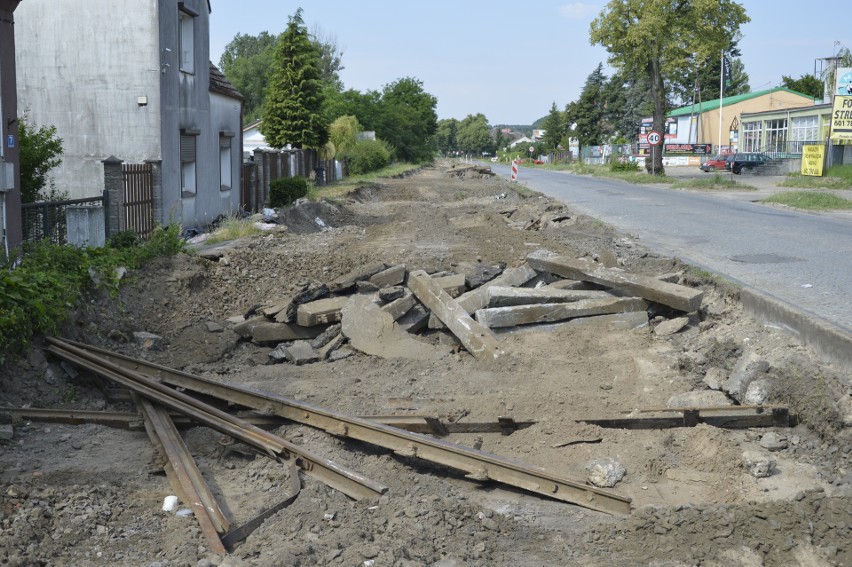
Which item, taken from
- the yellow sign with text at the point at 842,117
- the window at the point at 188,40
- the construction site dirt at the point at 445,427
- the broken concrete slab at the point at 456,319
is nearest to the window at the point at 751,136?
the yellow sign with text at the point at 842,117

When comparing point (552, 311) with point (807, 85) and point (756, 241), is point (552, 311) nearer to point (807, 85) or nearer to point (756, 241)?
point (756, 241)

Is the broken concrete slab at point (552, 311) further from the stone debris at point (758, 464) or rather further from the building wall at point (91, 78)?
the building wall at point (91, 78)

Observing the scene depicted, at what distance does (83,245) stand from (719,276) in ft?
30.6

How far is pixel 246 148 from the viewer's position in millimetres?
57094

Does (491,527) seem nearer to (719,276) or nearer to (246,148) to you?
(719,276)

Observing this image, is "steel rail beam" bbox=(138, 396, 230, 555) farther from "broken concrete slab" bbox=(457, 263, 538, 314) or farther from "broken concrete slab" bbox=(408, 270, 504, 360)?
"broken concrete slab" bbox=(457, 263, 538, 314)

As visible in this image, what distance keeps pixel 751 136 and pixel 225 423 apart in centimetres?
7392

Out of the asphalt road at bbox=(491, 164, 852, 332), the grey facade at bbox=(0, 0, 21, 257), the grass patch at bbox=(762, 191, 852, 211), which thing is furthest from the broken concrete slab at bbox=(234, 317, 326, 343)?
the grass patch at bbox=(762, 191, 852, 211)

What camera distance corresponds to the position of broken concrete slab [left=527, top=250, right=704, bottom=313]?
9.91 m

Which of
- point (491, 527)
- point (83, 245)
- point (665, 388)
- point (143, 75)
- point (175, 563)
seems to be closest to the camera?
point (175, 563)

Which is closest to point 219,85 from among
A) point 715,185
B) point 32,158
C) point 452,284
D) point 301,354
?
point 32,158

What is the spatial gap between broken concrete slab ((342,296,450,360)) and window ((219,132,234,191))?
15436 millimetres

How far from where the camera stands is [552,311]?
33.3 feet

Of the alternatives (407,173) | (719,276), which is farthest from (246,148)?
(719,276)
